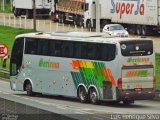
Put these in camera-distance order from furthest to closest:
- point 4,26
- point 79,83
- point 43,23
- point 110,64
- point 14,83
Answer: point 43,23 → point 4,26 → point 14,83 → point 79,83 → point 110,64

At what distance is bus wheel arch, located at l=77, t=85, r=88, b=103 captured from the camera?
31109mm

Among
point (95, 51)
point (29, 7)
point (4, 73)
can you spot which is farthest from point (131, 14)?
point (95, 51)

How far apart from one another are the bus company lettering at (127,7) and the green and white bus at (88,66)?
91.6 ft

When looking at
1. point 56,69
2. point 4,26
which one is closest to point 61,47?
point 56,69

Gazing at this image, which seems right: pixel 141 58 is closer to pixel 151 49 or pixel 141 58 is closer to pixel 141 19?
pixel 151 49

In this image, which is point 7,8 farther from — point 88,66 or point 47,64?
point 88,66

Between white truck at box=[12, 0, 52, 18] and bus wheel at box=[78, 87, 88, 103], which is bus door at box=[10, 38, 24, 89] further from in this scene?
white truck at box=[12, 0, 52, 18]

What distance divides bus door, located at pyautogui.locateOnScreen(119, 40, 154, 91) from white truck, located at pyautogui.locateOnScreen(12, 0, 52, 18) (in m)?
59.1

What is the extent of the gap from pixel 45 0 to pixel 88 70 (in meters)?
59.8

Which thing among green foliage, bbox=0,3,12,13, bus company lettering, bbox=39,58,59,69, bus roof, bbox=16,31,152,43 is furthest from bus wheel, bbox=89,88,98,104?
green foliage, bbox=0,3,12,13

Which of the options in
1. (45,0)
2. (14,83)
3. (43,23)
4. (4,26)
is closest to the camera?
(14,83)

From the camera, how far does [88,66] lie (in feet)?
101

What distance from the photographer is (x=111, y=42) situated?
29422 millimetres

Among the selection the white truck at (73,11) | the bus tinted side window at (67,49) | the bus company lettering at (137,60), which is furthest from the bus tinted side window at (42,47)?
the white truck at (73,11)
